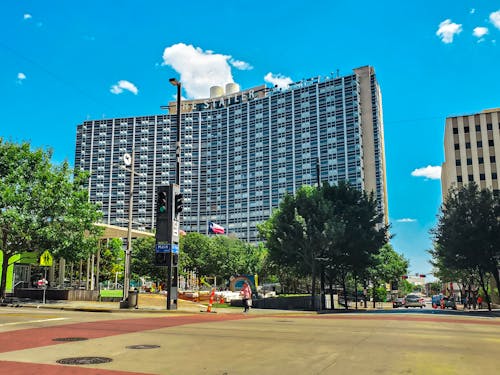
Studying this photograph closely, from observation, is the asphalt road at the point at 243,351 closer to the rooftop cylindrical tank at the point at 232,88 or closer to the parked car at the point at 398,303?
the parked car at the point at 398,303

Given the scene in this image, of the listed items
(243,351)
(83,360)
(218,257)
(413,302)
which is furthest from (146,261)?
(83,360)

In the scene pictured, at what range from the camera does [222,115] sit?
158 metres

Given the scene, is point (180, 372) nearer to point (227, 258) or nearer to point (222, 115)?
point (227, 258)

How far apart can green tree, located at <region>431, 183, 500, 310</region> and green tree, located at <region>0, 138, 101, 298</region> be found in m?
27.0

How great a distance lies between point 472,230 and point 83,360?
34.2 meters

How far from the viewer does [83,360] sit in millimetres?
8383

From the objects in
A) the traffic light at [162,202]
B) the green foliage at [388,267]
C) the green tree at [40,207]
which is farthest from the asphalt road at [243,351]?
the green foliage at [388,267]

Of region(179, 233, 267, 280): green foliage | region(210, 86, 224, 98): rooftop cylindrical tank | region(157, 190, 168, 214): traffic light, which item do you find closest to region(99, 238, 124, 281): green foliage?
region(179, 233, 267, 280): green foliage

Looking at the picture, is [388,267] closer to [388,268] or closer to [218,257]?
[388,268]

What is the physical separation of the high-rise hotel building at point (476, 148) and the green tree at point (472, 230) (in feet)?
241

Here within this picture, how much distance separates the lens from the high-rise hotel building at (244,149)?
5212 inches

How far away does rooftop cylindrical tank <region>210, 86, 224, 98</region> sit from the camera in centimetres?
16562

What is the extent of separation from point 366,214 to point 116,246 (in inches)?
2150

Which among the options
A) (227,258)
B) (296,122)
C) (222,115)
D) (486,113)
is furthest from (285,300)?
(222,115)
